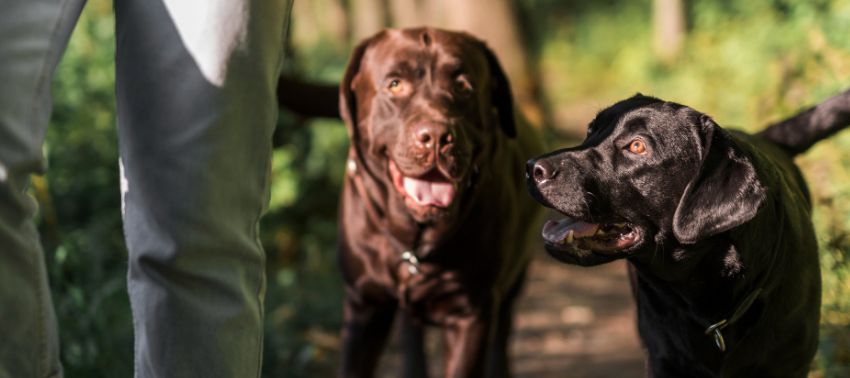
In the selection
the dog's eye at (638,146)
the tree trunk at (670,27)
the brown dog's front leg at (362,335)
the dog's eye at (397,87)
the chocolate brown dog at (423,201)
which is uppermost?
the dog's eye at (638,146)

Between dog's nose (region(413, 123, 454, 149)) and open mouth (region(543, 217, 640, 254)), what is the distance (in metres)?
0.71

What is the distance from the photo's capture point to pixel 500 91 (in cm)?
454

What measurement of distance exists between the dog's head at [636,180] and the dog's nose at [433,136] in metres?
0.69

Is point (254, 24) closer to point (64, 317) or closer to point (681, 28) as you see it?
point (64, 317)

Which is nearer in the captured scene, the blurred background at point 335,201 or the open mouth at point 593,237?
the open mouth at point 593,237

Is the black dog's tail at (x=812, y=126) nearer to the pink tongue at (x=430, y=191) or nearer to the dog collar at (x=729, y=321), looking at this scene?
the dog collar at (x=729, y=321)

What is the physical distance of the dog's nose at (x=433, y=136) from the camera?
3.92 m

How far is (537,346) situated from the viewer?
6.16 m

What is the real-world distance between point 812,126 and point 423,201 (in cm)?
150

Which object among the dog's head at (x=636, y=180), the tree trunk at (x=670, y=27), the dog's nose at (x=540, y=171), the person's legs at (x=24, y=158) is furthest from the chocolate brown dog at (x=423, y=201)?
the tree trunk at (x=670, y=27)

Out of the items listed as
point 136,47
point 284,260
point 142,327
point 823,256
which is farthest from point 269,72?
point 284,260

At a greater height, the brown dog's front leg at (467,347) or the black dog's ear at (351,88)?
the black dog's ear at (351,88)

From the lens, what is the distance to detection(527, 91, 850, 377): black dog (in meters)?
3.19

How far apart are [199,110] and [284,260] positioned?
17.3ft
